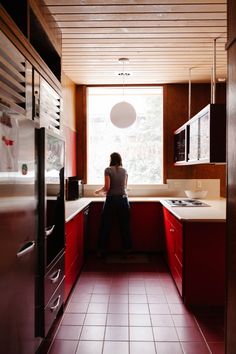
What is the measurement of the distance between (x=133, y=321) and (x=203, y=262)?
81 centimetres

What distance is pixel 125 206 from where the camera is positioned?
14.0 ft

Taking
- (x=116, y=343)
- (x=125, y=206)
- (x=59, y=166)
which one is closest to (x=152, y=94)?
(x=125, y=206)

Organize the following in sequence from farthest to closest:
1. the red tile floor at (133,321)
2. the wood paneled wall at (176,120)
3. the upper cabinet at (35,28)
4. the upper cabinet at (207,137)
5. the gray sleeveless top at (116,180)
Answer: the wood paneled wall at (176,120) < the gray sleeveless top at (116,180) < the upper cabinet at (207,137) < the red tile floor at (133,321) < the upper cabinet at (35,28)

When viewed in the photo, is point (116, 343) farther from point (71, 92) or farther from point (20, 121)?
point (71, 92)

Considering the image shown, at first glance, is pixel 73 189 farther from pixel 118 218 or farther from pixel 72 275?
pixel 72 275

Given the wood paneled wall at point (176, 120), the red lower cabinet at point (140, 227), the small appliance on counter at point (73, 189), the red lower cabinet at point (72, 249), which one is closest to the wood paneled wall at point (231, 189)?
the red lower cabinet at point (72, 249)

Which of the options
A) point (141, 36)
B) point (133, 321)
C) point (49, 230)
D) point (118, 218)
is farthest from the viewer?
point (118, 218)

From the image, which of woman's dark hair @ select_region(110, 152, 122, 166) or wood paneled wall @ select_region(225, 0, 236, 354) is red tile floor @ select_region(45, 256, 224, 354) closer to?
wood paneled wall @ select_region(225, 0, 236, 354)

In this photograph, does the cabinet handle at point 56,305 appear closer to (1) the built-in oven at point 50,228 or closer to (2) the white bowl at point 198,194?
(1) the built-in oven at point 50,228

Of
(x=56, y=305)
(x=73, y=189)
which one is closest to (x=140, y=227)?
(x=73, y=189)

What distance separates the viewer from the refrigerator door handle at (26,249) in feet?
5.22

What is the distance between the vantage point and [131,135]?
17.0 ft

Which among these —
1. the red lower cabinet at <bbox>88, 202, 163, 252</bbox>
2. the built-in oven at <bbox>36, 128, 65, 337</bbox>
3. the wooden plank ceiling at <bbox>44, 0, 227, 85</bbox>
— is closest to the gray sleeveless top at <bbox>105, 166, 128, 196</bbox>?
the red lower cabinet at <bbox>88, 202, 163, 252</bbox>

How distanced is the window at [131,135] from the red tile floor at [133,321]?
77.9 inches
